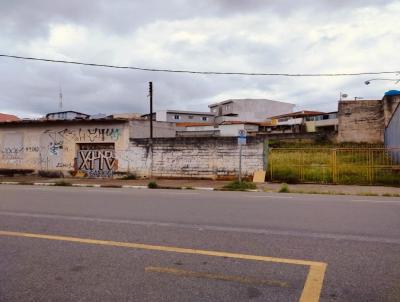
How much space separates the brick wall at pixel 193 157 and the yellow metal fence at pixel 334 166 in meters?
1.15

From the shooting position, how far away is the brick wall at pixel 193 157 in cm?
1938

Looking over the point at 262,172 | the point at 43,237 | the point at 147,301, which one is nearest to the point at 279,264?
the point at 147,301

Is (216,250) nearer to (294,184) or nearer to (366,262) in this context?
(366,262)

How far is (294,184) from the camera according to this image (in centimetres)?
1720

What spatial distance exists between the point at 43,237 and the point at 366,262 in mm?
4580

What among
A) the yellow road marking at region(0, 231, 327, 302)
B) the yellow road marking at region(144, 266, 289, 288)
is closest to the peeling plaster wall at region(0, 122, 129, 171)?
the yellow road marking at region(0, 231, 327, 302)

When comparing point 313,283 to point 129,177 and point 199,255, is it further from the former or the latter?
point 129,177

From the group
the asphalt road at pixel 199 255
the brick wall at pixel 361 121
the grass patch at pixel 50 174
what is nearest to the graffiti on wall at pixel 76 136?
the grass patch at pixel 50 174

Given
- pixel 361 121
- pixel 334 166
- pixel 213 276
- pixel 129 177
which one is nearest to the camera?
pixel 213 276

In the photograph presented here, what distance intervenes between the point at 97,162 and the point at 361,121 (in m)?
34.2

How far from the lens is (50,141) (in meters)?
23.5

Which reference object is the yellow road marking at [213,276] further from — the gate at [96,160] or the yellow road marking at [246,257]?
the gate at [96,160]

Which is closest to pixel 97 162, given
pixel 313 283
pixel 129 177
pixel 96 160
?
pixel 96 160

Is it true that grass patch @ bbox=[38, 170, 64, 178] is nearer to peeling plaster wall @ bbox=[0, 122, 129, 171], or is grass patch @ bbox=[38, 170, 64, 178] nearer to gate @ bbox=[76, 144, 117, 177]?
peeling plaster wall @ bbox=[0, 122, 129, 171]
